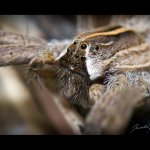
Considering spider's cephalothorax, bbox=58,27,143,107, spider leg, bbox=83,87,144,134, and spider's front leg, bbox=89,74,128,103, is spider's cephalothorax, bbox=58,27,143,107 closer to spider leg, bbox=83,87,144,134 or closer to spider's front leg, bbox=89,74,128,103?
spider's front leg, bbox=89,74,128,103

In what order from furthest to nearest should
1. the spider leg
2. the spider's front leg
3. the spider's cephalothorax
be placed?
the spider's cephalothorax < the spider's front leg < the spider leg

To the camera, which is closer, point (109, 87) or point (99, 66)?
point (109, 87)

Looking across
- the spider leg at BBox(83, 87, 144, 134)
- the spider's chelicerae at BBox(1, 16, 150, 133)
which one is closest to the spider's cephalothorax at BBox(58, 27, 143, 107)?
the spider's chelicerae at BBox(1, 16, 150, 133)

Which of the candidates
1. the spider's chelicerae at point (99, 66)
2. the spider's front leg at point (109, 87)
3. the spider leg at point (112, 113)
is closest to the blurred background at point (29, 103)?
the spider's chelicerae at point (99, 66)

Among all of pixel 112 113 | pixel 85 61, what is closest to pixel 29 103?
pixel 85 61

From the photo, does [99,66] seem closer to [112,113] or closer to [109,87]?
[109,87]

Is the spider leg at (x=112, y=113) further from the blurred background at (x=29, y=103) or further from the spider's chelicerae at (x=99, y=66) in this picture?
the blurred background at (x=29, y=103)

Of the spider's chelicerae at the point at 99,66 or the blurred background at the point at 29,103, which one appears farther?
the blurred background at the point at 29,103
